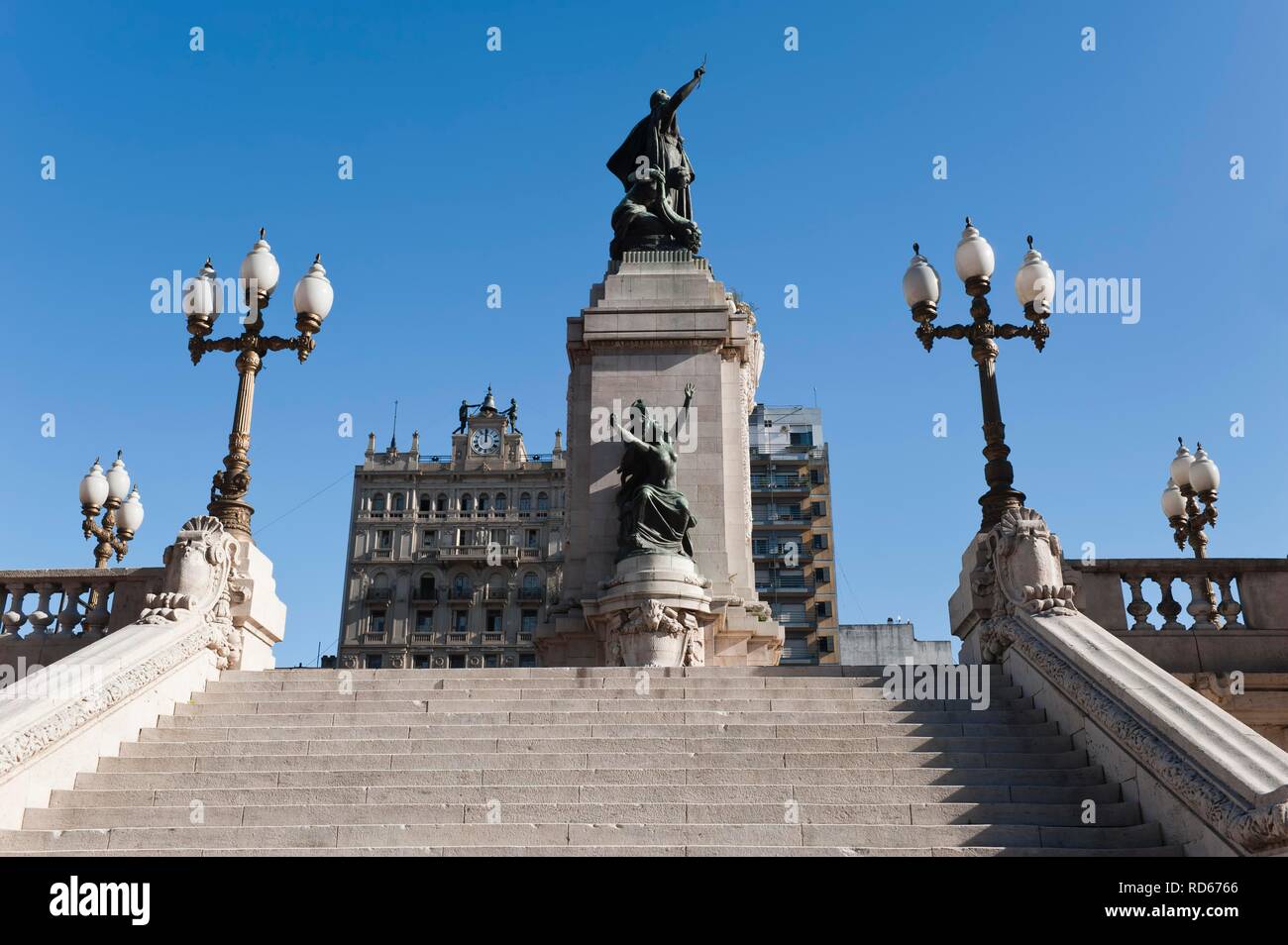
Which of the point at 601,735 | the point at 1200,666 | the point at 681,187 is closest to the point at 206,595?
the point at 601,735

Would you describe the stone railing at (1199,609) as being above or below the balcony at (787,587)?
below

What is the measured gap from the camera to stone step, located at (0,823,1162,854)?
8.28 m

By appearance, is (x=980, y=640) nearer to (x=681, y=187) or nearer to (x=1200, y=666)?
(x=1200, y=666)

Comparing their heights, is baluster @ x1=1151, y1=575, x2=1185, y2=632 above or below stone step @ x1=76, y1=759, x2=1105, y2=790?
above

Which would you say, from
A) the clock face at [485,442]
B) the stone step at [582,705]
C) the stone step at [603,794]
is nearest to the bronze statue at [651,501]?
the stone step at [582,705]

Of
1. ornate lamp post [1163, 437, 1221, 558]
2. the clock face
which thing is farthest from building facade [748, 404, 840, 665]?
ornate lamp post [1163, 437, 1221, 558]

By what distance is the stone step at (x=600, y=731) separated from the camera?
1050 centimetres

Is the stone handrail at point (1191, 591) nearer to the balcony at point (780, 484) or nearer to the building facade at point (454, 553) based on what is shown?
the building facade at point (454, 553)

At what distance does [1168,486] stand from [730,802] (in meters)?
14.0

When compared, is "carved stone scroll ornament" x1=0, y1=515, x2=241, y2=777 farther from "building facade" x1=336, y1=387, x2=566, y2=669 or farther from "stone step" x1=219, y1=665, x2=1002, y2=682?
"building facade" x1=336, y1=387, x2=566, y2=669

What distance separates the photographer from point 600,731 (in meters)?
10.6

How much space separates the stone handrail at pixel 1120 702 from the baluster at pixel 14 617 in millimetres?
11384

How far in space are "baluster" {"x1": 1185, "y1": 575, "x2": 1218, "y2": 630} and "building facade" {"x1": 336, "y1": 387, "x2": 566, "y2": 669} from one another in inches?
2406

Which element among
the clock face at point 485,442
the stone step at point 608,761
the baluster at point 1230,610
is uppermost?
the clock face at point 485,442
